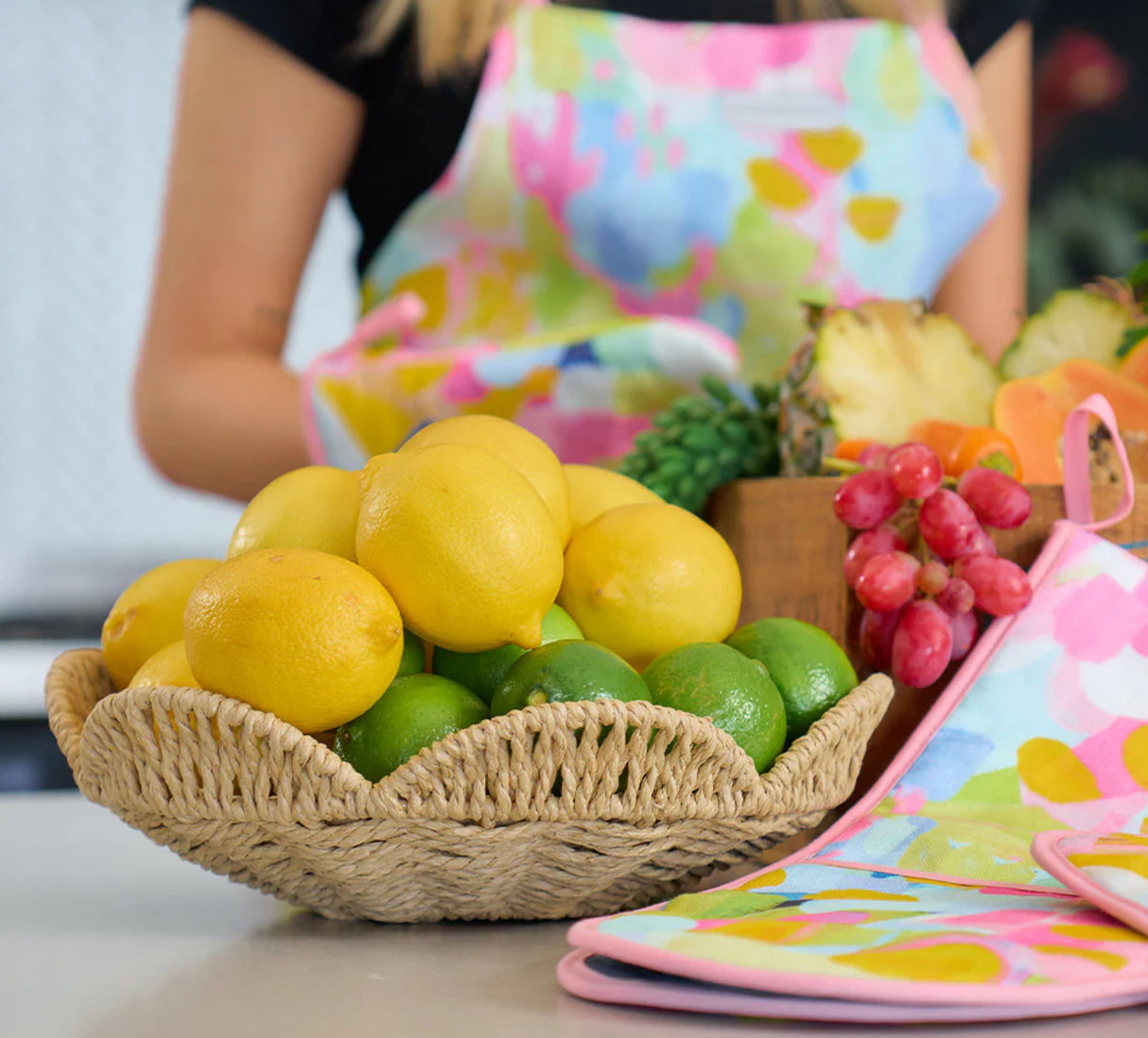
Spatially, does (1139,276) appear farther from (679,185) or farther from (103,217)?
(103,217)

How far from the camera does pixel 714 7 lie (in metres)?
1.44

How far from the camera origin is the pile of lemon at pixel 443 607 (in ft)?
1.54

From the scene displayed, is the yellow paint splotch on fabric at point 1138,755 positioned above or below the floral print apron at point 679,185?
below

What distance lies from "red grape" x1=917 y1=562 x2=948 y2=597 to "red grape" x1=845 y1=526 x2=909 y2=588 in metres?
0.02

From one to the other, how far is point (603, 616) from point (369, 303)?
3.25 ft

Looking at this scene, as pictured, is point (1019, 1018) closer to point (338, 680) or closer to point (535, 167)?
point (338, 680)

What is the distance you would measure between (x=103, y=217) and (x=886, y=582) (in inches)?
96.1

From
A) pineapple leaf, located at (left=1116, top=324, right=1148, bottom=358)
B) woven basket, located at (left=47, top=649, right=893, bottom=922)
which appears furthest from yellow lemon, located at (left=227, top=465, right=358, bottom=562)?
pineapple leaf, located at (left=1116, top=324, right=1148, bottom=358)

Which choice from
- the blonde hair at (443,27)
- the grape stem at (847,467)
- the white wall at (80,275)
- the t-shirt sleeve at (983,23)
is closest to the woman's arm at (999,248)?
the t-shirt sleeve at (983,23)

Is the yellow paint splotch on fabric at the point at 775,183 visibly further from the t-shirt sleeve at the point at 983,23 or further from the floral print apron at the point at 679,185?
the t-shirt sleeve at the point at 983,23

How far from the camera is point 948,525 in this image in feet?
2.17

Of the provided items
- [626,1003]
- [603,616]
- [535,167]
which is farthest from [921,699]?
[535,167]

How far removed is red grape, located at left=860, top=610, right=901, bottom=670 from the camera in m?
0.68

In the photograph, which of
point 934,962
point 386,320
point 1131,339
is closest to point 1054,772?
point 934,962
